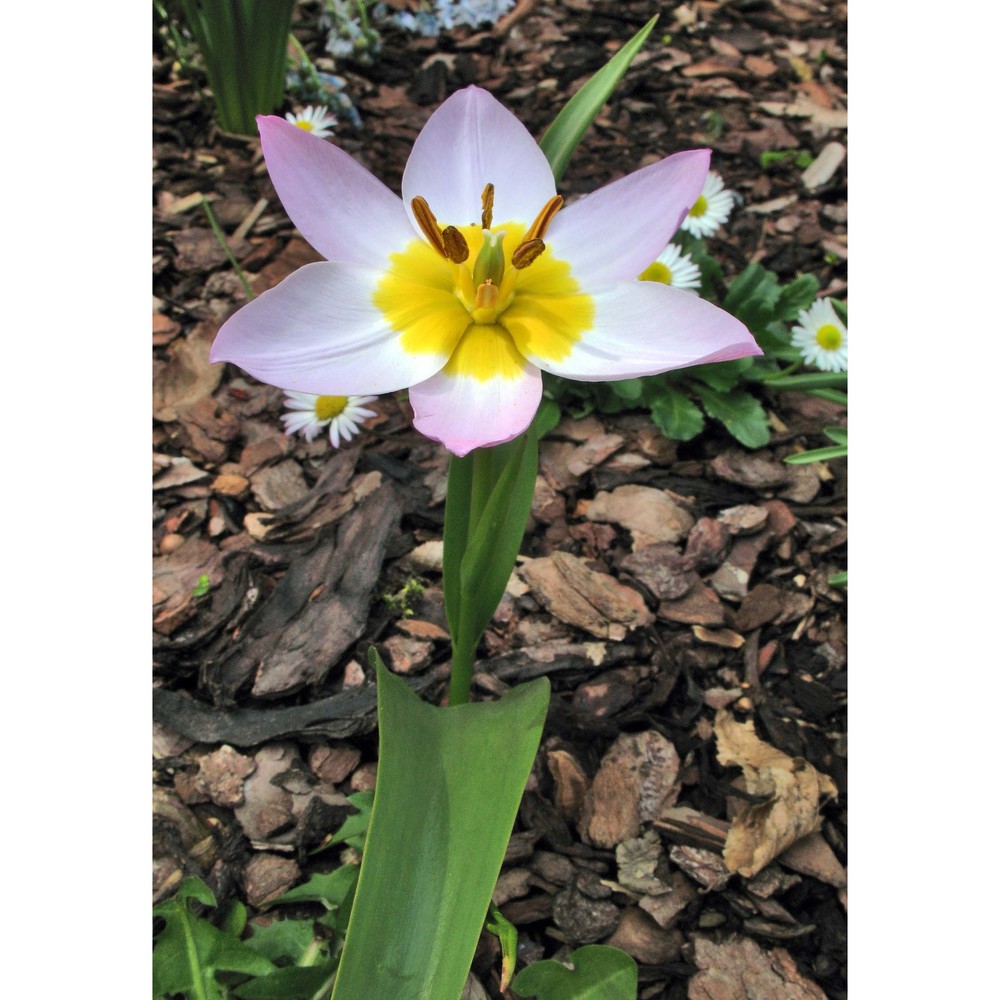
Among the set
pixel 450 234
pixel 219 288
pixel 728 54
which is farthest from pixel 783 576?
pixel 728 54

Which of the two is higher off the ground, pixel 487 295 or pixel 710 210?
pixel 487 295

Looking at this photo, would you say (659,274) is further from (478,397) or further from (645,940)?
(645,940)

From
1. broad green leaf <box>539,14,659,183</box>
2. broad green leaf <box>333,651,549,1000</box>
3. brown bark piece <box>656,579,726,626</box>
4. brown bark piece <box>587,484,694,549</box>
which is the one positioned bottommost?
brown bark piece <box>656,579,726,626</box>

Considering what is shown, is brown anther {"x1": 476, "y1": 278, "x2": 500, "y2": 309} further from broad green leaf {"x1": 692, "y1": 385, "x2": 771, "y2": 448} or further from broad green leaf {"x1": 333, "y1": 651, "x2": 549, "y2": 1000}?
broad green leaf {"x1": 692, "y1": 385, "x2": 771, "y2": 448}

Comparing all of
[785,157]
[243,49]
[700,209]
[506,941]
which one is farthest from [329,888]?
[785,157]

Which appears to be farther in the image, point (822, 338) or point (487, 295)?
point (822, 338)

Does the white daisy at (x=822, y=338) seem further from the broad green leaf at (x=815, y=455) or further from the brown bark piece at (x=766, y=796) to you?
the brown bark piece at (x=766, y=796)

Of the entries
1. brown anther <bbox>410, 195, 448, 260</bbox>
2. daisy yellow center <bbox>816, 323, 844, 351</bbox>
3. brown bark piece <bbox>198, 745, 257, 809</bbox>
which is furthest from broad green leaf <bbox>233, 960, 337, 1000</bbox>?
daisy yellow center <bbox>816, 323, 844, 351</bbox>
